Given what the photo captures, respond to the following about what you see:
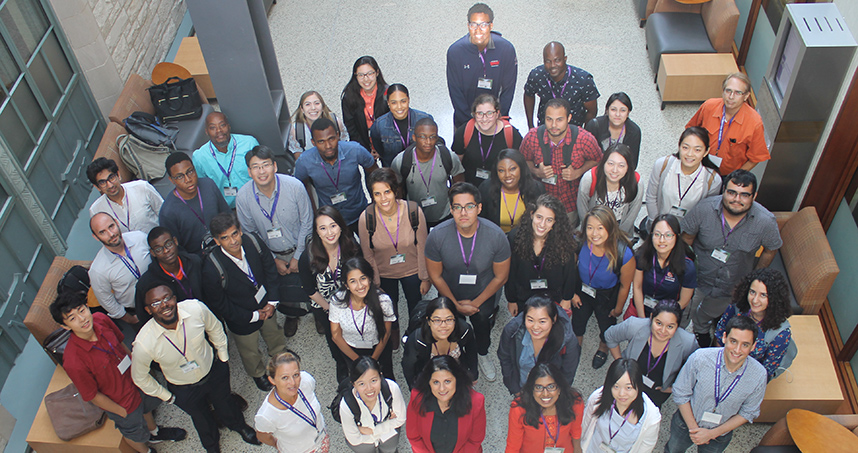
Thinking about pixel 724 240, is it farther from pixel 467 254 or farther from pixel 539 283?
pixel 467 254

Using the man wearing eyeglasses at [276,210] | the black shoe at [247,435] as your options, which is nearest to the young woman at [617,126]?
the man wearing eyeglasses at [276,210]

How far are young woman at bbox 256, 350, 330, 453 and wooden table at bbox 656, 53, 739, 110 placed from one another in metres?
5.32

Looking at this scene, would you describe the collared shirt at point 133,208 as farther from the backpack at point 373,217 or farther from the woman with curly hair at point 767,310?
the woman with curly hair at point 767,310

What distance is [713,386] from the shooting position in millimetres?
3480

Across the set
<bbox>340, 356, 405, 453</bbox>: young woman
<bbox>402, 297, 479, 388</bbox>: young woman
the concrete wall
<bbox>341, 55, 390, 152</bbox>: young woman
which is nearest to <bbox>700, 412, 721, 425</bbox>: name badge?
<bbox>402, 297, 479, 388</bbox>: young woman

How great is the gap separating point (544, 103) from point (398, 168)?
5.35 ft

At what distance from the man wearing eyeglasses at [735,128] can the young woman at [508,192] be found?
1586mm

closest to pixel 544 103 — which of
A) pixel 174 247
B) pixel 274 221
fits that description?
pixel 274 221

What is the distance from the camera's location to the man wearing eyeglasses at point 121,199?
4.48m

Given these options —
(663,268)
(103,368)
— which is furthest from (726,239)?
(103,368)

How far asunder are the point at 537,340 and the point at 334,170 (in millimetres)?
2087

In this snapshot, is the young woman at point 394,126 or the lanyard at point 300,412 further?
the young woman at point 394,126

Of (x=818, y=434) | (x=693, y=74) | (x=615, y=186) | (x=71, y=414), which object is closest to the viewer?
(x=818, y=434)

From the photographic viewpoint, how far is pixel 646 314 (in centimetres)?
424
